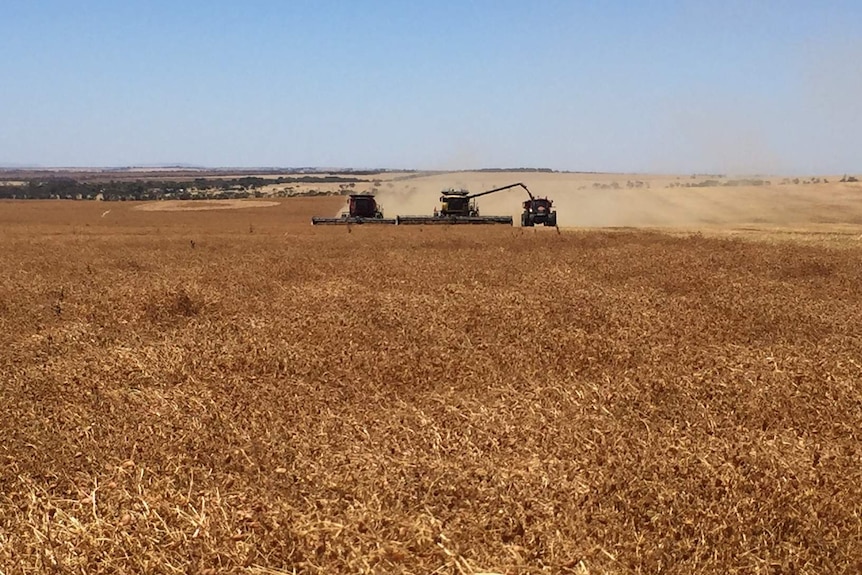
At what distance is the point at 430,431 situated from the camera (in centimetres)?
750

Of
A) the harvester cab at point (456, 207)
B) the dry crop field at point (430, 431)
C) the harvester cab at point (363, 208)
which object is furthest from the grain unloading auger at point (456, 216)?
the dry crop field at point (430, 431)

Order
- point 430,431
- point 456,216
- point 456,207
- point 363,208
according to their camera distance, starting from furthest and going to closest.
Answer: point 363,208
point 456,207
point 456,216
point 430,431

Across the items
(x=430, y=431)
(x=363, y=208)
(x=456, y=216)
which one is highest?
(x=363, y=208)

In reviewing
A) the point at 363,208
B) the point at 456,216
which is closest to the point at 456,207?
the point at 456,216

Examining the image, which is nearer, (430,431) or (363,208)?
(430,431)

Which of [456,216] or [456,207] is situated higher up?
[456,207]

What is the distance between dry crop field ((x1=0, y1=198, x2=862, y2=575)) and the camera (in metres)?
5.11

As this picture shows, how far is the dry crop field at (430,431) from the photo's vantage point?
16.8ft

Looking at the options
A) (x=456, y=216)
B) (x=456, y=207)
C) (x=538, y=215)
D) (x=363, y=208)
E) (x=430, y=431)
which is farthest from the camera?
(x=363, y=208)

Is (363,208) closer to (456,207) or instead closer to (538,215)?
(456,207)

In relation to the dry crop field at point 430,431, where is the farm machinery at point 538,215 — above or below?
above

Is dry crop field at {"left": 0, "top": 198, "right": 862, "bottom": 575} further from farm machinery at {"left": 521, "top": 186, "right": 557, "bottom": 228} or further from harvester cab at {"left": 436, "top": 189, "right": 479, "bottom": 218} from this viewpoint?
harvester cab at {"left": 436, "top": 189, "right": 479, "bottom": 218}

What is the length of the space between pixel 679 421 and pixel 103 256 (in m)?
23.0

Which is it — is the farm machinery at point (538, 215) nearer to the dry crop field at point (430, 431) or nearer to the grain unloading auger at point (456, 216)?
the grain unloading auger at point (456, 216)
